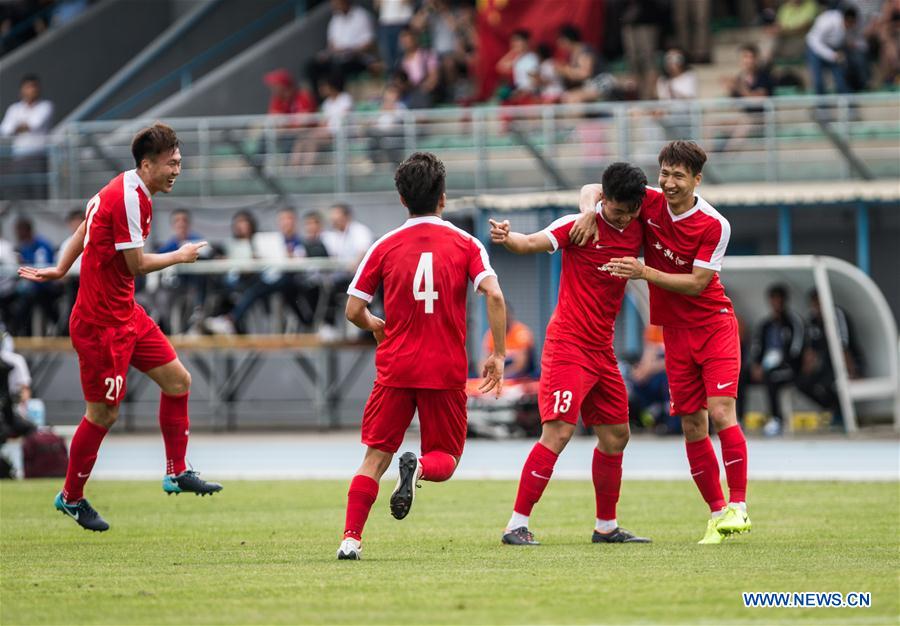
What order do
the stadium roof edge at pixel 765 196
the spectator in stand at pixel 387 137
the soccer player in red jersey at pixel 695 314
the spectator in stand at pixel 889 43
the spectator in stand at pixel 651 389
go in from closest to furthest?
1. the soccer player in red jersey at pixel 695 314
2. the spectator in stand at pixel 651 389
3. the stadium roof edge at pixel 765 196
4. the spectator in stand at pixel 889 43
5. the spectator in stand at pixel 387 137

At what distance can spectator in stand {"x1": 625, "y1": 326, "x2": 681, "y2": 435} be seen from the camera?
21.1 m

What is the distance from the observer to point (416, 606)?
7.02 meters

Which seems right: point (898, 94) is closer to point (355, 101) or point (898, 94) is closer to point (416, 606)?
point (355, 101)

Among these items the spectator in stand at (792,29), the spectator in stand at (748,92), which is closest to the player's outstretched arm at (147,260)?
the spectator in stand at (748,92)

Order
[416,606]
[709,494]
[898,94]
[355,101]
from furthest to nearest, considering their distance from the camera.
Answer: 1. [355,101]
2. [898,94]
3. [709,494]
4. [416,606]

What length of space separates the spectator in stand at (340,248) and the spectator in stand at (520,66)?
3.80 meters

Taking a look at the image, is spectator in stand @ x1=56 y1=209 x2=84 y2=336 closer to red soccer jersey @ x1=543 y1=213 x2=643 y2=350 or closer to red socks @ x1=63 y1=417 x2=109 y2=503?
red socks @ x1=63 y1=417 x2=109 y2=503

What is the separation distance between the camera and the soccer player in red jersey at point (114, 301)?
33.7ft

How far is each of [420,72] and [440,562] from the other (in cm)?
1892

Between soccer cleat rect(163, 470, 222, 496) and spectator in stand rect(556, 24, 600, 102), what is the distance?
14626 mm

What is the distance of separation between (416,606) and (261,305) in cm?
1728

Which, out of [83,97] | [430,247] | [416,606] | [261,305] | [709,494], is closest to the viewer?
[416,606]

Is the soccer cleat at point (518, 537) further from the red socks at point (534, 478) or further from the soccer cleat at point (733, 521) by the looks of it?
the soccer cleat at point (733, 521)

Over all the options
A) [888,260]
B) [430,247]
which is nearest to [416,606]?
[430,247]
